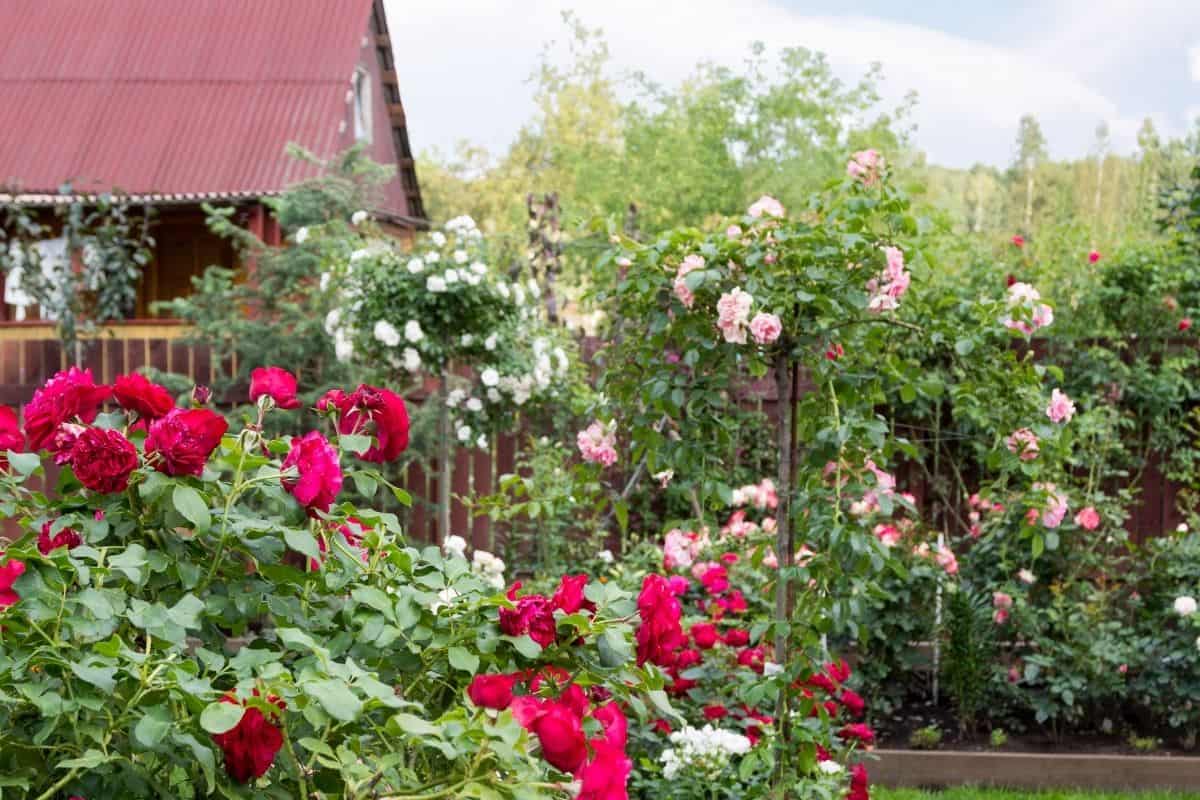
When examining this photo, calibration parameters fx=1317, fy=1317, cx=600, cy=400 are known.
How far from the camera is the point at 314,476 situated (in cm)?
184

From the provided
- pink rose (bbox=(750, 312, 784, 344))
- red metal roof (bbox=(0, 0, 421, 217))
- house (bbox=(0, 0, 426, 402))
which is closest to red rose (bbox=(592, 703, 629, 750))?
pink rose (bbox=(750, 312, 784, 344))

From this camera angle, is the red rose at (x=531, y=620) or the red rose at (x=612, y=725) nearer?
the red rose at (x=612, y=725)

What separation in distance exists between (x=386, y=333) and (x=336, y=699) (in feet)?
15.5

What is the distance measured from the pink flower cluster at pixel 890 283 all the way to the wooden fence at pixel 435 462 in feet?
9.18

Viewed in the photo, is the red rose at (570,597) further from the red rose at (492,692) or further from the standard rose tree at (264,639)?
the red rose at (492,692)

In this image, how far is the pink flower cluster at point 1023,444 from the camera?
3543 millimetres

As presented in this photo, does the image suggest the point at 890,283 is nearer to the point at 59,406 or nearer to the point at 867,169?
the point at 867,169

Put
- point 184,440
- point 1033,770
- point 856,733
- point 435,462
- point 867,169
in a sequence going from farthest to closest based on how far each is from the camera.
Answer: point 435,462
point 1033,770
point 856,733
point 867,169
point 184,440

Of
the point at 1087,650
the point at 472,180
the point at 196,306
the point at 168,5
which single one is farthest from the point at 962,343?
the point at 472,180

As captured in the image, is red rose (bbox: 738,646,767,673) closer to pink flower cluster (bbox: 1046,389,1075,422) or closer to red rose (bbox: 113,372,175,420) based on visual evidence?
pink flower cluster (bbox: 1046,389,1075,422)

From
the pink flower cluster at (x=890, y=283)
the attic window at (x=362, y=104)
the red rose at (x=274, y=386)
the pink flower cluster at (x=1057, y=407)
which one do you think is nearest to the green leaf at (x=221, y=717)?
the red rose at (x=274, y=386)

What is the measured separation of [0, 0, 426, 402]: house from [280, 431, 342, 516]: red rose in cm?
1219

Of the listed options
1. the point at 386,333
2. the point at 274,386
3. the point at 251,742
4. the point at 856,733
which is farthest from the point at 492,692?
the point at 386,333

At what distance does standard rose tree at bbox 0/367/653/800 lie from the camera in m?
1.50
